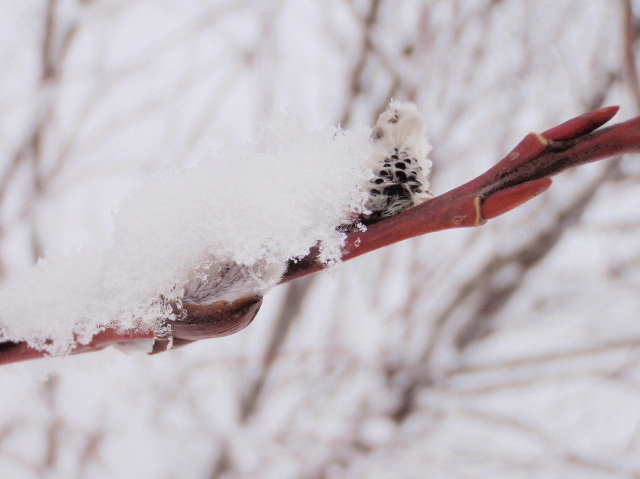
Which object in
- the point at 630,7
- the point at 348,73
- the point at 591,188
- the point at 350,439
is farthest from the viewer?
the point at 350,439

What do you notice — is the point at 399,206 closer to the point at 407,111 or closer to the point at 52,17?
the point at 407,111

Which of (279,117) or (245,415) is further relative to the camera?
(245,415)

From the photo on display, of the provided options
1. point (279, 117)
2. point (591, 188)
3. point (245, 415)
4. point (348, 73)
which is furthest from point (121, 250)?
point (245, 415)

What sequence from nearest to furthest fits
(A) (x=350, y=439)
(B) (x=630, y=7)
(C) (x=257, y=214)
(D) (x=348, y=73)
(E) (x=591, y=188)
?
1. (C) (x=257, y=214)
2. (B) (x=630, y=7)
3. (E) (x=591, y=188)
4. (D) (x=348, y=73)
5. (A) (x=350, y=439)

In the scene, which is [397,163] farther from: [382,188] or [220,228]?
[220,228]
